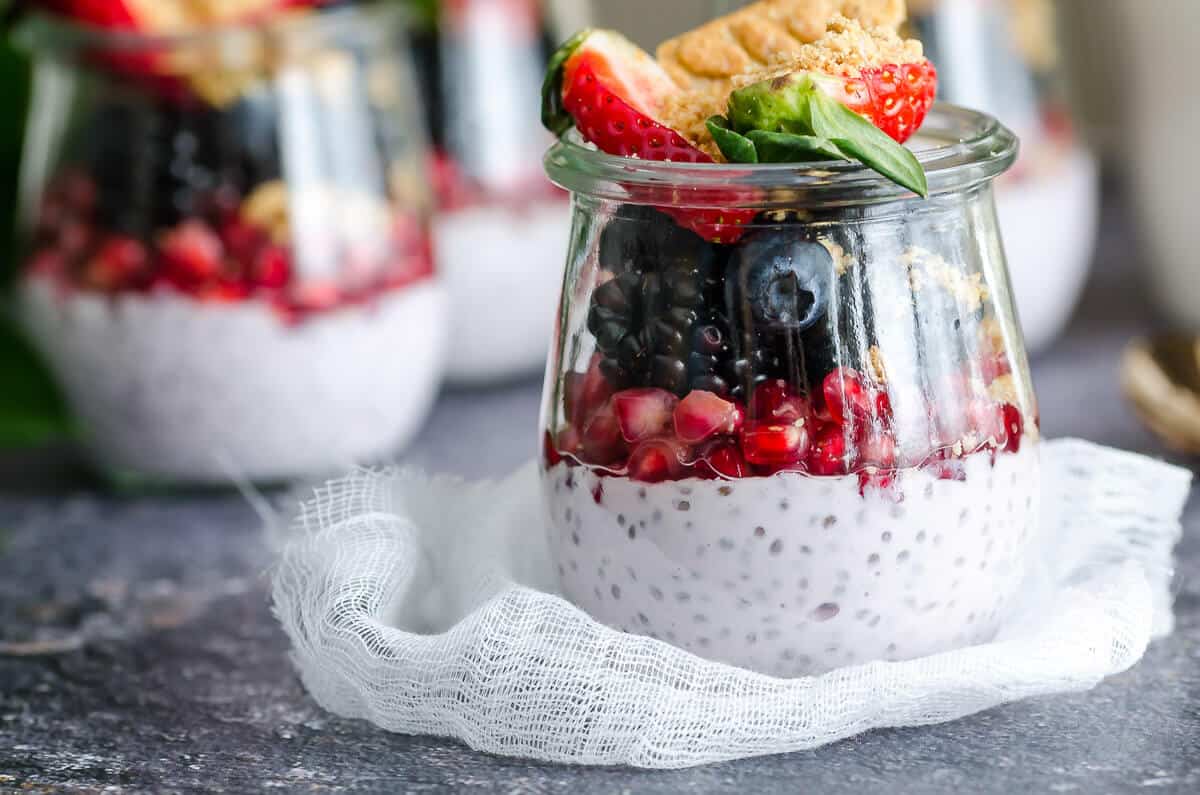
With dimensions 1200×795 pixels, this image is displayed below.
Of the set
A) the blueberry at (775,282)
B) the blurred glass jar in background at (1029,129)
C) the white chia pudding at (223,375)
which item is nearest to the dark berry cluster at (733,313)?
the blueberry at (775,282)

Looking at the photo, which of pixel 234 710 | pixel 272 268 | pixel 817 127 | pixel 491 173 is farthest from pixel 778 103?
pixel 491 173

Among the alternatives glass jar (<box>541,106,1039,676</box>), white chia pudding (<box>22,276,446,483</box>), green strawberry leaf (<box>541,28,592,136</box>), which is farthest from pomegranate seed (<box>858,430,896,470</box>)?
white chia pudding (<box>22,276,446,483</box>)

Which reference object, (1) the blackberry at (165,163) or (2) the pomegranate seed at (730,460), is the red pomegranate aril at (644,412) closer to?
(2) the pomegranate seed at (730,460)

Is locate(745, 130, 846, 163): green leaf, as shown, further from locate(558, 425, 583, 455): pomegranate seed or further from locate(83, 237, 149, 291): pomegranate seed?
locate(83, 237, 149, 291): pomegranate seed

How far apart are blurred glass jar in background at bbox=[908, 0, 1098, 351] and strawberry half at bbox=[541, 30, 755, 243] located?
0.59 meters

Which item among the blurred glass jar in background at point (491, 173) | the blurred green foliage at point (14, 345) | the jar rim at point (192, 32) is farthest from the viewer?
the blurred glass jar in background at point (491, 173)

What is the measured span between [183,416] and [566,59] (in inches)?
21.0

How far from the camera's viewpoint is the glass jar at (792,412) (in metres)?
0.69

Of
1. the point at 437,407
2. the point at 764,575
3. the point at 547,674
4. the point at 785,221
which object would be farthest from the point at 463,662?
the point at 437,407

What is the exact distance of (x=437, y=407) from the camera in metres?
1.42

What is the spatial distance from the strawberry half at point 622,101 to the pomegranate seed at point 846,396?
8 cm

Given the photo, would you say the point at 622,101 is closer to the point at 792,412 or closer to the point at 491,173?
the point at 792,412

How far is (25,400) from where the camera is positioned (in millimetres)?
1226

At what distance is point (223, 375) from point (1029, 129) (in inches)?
27.9
